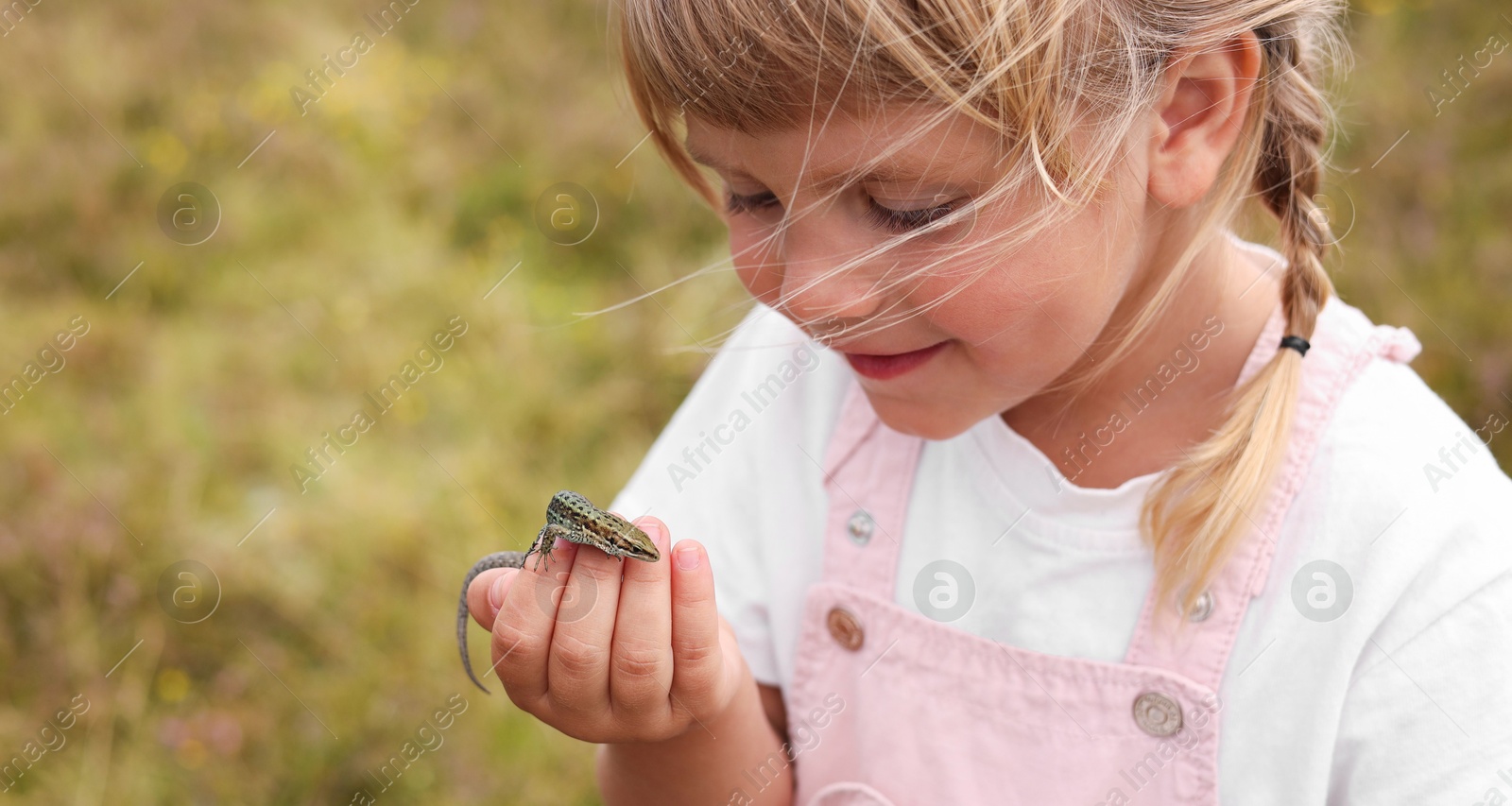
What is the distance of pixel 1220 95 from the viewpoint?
210 centimetres

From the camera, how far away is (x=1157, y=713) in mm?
2250

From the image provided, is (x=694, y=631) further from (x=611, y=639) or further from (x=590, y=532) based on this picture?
(x=590, y=532)

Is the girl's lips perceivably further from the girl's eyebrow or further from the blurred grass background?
the blurred grass background

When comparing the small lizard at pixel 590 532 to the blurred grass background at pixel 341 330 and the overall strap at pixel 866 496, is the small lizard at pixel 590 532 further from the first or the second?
the blurred grass background at pixel 341 330

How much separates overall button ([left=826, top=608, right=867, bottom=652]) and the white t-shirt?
0.45 ft

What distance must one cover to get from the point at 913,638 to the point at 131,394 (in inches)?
193

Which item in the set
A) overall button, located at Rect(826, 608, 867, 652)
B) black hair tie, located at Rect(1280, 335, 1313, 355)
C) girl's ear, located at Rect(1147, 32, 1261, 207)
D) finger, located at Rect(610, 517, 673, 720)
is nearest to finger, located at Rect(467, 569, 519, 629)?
finger, located at Rect(610, 517, 673, 720)

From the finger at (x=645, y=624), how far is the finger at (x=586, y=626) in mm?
24

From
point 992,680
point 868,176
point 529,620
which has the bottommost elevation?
point 992,680

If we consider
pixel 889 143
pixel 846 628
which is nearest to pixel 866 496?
pixel 846 628

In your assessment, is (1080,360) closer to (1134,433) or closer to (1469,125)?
(1134,433)

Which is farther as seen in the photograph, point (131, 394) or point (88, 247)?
point (88, 247)

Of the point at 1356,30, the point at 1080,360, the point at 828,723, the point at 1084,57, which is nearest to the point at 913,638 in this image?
the point at 828,723

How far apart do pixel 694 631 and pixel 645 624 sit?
113 mm
